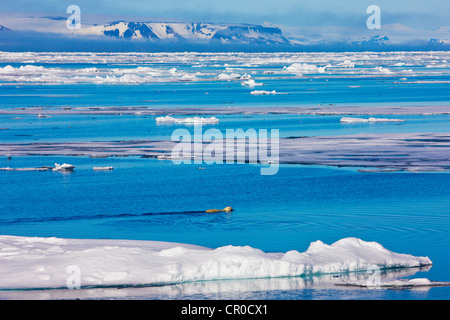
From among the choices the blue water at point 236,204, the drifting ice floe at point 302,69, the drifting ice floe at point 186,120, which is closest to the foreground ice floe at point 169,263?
the blue water at point 236,204

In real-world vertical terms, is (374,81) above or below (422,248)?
above

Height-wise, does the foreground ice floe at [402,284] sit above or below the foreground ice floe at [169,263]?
below

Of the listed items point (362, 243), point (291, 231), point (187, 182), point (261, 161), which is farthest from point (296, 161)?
point (362, 243)

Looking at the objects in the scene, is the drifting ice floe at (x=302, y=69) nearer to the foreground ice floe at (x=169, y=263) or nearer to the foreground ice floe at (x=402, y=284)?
the foreground ice floe at (x=169, y=263)

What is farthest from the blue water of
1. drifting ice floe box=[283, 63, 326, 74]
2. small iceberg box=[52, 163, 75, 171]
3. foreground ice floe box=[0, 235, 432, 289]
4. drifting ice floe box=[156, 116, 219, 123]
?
drifting ice floe box=[283, 63, 326, 74]

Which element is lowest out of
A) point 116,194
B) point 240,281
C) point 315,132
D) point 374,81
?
point 240,281

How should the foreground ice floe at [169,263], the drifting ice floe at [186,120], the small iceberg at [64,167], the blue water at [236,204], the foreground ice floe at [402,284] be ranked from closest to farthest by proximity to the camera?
the foreground ice floe at [402,284], the foreground ice floe at [169,263], the blue water at [236,204], the small iceberg at [64,167], the drifting ice floe at [186,120]

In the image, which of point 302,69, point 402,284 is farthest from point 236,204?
point 302,69

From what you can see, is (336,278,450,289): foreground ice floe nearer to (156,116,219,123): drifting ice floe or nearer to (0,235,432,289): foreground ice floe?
(0,235,432,289): foreground ice floe

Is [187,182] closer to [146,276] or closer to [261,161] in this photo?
[261,161]
